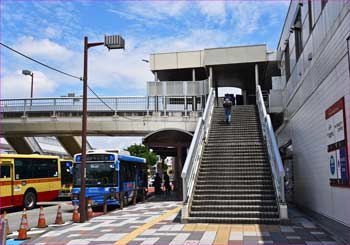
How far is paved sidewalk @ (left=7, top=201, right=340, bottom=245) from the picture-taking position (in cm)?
946

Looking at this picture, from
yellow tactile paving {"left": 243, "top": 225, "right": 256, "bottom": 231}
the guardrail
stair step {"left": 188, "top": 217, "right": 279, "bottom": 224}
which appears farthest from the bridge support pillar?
yellow tactile paving {"left": 243, "top": 225, "right": 256, "bottom": 231}

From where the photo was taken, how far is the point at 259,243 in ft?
29.7

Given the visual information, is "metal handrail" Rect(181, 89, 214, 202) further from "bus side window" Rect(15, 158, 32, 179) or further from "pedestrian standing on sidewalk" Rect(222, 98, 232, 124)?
"bus side window" Rect(15, 158, 32, 179)

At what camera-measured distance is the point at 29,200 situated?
21.0 metres

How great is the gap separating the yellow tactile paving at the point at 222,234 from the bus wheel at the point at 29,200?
12.6 meters

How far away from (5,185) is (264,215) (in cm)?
1234

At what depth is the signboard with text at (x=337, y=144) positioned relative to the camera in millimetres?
9039

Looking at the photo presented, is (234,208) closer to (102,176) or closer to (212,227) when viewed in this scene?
(212,227)

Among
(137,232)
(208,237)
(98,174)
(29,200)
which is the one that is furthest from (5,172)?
(208,237)

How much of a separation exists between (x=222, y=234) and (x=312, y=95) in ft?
17.1

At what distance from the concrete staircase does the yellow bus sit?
9.29 metres

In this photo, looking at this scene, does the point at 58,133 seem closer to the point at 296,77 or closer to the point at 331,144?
the point at 296,77

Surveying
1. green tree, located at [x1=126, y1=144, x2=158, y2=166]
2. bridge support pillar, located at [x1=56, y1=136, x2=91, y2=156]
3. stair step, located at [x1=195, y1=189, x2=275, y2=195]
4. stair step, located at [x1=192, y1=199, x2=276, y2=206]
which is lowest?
stair step, located at [x1=192, y1=199, x2=276, y2=206]

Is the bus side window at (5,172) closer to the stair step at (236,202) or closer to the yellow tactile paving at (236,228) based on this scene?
the stair step at (236,202)
